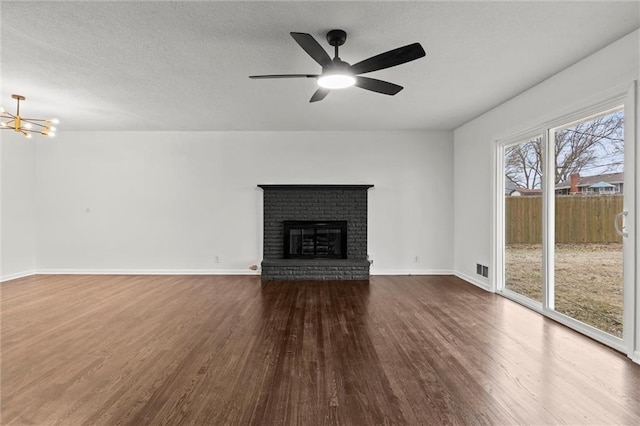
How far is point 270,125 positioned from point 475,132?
3341mm

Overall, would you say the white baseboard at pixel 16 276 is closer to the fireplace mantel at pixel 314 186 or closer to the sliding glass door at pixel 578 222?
the fireplace mantel at pixel 314 186

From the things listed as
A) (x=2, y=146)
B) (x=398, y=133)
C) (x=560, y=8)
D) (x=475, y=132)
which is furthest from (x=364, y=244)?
(x=2, y=146)

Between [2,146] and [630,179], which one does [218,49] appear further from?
[2,146]

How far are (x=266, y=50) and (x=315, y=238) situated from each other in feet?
11.6

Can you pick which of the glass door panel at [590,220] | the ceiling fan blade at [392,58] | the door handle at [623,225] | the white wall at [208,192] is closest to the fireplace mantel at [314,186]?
the white wall at [208,192]

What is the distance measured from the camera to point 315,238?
573cm

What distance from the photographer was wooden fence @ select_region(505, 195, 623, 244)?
285 cm

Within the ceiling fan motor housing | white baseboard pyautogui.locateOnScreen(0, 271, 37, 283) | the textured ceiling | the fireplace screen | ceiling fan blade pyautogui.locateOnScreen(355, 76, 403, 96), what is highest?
the textured ceiling

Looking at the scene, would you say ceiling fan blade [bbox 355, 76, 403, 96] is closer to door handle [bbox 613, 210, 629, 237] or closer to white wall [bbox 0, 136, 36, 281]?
door handle [bbox 613, 210, 629, 237]

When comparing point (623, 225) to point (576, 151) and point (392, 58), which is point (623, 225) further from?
point (392, 58)

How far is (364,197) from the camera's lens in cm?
571

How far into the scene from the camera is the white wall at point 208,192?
5.77 meters

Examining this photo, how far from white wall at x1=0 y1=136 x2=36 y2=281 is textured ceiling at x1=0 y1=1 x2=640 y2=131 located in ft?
4.27

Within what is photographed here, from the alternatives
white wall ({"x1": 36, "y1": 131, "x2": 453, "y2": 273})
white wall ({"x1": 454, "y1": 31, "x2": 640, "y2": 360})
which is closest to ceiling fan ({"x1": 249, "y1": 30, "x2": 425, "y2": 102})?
white wall ({"x1": 454, "y1": 31, "x2": 640, "y2": 360})
